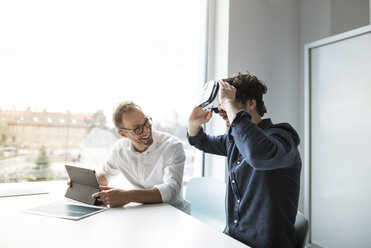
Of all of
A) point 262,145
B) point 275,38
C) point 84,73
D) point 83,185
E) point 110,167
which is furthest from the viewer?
point 275,38

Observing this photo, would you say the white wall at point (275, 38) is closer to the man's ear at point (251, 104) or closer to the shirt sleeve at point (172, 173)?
the shirt sleeve at point (172, 173)

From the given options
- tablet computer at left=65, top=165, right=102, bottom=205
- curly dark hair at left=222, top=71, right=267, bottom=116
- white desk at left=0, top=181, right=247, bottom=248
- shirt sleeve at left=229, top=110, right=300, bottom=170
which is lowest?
white desk at left=0, top=181, right=247, bottom=248

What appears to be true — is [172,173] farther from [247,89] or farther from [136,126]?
[247,89]

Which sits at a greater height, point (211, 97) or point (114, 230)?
point (211, 97)

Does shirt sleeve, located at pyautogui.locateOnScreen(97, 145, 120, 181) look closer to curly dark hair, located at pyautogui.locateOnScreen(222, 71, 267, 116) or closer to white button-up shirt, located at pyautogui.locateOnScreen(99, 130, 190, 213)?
white button-up shirt, located at pyautogui.locateOnScreen(99, 130, 190, 213)

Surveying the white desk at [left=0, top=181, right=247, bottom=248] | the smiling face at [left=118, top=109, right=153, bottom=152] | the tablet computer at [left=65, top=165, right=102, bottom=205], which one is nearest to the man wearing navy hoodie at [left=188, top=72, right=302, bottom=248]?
the white desk at [left=0, top=181, right=247, bottom=248]

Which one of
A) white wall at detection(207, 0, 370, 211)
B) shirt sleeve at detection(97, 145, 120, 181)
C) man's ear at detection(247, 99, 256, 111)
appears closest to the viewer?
man's ear at detection(247, 99, 256, 111)

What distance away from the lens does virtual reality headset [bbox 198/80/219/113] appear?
142 cm

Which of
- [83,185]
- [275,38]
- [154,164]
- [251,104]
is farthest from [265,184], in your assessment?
[275,38]

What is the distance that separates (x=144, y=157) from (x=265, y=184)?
0.85 m

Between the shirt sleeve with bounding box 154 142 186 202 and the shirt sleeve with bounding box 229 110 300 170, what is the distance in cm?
57

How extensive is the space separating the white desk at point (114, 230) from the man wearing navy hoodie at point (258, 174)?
0.82ft

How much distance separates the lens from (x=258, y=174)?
1.21 m

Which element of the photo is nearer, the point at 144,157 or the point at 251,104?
the point at 251,104
